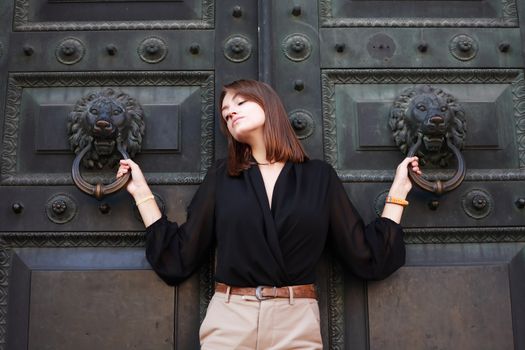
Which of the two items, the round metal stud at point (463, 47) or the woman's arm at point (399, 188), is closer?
the woman's arm at point (399, 188)

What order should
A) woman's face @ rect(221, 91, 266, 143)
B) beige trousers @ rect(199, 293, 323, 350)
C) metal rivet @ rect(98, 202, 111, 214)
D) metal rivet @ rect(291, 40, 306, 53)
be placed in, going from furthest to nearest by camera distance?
1. metal rivet @ rect(291, 40, 306, 53)
2. metal rivet @ rect(98, 202, 111, 214)
3. woman's face @ rect(221, 91, 266, 143)
4. beige trousers @ rect(199, 293, 323, 350)

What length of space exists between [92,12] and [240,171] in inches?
25.2

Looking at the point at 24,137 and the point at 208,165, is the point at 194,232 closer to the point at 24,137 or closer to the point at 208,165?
the point at 208,165

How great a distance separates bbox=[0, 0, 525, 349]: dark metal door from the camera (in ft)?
4.98

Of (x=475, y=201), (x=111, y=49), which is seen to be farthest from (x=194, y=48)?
(x=475, y=201)

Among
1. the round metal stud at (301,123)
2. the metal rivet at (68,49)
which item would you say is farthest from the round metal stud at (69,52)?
the round metal stud at (301,123)

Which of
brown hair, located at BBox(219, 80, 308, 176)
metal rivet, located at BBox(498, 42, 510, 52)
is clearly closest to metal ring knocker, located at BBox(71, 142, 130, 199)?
brown hair, located at BBox(219, 80, 308, 176)

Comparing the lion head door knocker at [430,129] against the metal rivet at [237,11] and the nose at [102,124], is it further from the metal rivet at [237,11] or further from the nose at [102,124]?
the nose at [102,124]

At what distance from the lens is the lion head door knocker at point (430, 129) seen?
1485 millimetres

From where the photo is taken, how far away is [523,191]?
1.58 meters

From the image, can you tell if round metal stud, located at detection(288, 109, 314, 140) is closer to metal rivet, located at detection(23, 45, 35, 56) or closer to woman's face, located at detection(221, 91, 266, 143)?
woman's face, located at detection(221, 91, 266, 143)

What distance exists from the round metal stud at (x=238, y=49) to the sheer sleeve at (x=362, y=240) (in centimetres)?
43

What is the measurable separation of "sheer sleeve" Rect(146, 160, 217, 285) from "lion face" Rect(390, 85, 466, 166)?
0.48 m

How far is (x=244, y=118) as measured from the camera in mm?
1421
